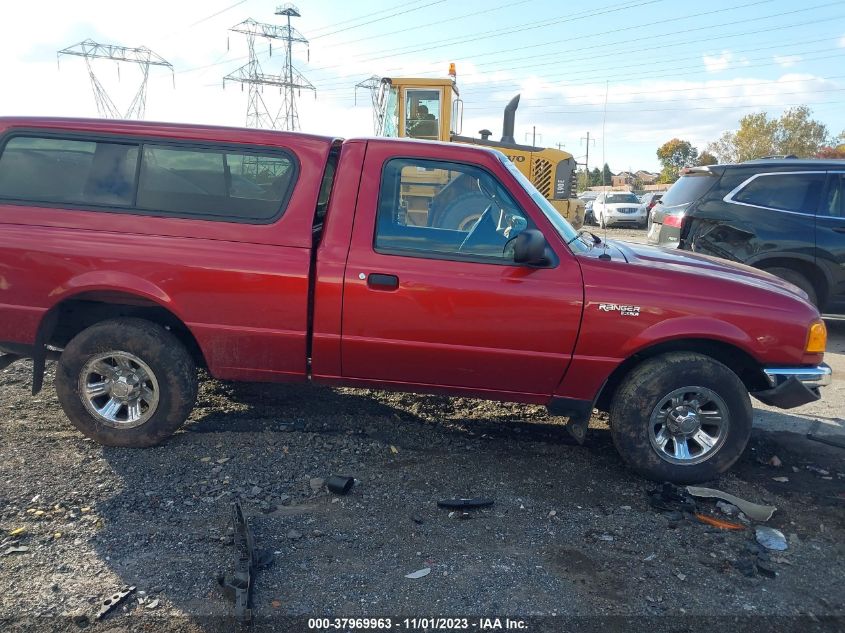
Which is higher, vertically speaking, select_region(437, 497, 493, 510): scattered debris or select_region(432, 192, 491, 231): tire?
select_region(432, 192, 491, 231): tire

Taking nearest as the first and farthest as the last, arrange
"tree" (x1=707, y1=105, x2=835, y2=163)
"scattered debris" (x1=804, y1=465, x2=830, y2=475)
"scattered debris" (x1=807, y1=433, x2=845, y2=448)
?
"scattered debris" (x1=804, y1=465, x2=830, y2=475) < "scattered debris" (x1=807, y1=433, x2=845, y2=448) < "tree" (x1=707, y1=105, x2=835, y2=163)

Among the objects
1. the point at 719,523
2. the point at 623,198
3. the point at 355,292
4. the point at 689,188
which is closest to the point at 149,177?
the point at 355,292

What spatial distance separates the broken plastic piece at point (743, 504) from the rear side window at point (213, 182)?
311cm

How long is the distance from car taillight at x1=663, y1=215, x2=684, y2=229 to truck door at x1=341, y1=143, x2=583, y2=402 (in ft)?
15.4

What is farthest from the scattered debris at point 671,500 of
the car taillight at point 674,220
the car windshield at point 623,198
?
the car windshield at point 623,198

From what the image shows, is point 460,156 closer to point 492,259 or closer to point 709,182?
point 492,259

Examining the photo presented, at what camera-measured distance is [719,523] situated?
362 centimetres

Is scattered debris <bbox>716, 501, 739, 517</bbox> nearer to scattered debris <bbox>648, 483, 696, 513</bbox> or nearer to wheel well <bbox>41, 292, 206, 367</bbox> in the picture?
scattered debris <bbox>648, 483, 696, 513</bbox>

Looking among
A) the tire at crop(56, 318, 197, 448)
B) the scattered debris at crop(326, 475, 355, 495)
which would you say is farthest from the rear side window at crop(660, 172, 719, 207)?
the tire at crop(56, 318, 197, 448)

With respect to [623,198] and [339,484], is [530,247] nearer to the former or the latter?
[339,484]

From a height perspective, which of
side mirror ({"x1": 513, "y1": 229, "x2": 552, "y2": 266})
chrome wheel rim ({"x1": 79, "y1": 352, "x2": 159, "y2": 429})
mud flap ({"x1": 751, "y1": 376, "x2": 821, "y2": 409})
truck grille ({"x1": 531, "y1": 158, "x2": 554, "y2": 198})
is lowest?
chrome wheel rim ({"x1": 79, "y1": 352, "x2": 159, "y2": 429})

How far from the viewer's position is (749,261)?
7434 millimetres

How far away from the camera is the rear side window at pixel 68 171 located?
407cm

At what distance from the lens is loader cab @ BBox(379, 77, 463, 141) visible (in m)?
11.2
